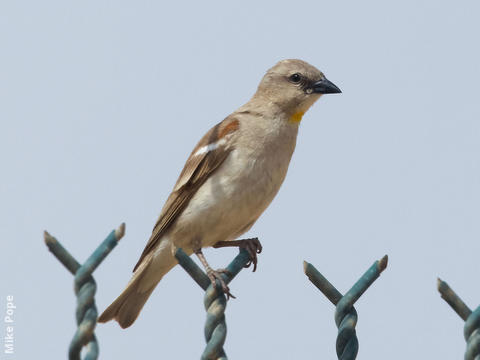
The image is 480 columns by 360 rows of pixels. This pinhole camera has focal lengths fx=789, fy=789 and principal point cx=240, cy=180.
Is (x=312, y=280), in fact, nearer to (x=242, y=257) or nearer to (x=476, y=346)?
(x=242, y=257)

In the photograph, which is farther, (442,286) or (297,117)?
(297,117)

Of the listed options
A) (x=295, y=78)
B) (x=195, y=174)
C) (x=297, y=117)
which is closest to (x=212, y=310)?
(x=195, y=174)

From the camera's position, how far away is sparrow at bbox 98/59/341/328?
5730mm

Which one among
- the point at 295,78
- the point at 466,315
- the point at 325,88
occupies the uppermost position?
the point at 295,78

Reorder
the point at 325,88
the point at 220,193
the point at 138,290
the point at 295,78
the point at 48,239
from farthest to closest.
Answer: the point at 295,78
the point at 325,88
the point at 138,290
the point at 220,193
the point at 48,239

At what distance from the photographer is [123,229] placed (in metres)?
2.28

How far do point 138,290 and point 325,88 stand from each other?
2.31 meters

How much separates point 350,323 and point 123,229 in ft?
3.10

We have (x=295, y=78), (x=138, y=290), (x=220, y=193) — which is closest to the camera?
(x=220, y=193)

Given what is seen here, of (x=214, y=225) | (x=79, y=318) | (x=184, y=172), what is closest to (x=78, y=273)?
(x=79, y=318)

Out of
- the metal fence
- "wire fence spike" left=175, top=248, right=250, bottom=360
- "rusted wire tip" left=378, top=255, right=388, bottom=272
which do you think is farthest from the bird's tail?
"rusted wire tip" left=378, top=255, right=388, bottom=272

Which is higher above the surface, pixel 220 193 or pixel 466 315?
pixel 220 193

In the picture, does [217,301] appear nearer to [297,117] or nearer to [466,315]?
[466,315]

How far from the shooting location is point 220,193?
577 centimetres
